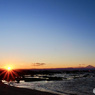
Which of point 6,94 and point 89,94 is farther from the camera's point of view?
point 89,94

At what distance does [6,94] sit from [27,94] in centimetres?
249

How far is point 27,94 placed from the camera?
1983 centimetres

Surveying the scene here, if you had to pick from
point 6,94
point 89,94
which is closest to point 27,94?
point 6,94

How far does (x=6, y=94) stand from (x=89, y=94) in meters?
13.2

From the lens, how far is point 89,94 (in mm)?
25812

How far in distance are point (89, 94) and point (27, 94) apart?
35.3 feet

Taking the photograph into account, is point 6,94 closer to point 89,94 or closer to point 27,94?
point 27,94

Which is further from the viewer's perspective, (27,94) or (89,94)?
(89,94)

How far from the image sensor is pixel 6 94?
61.3ft
